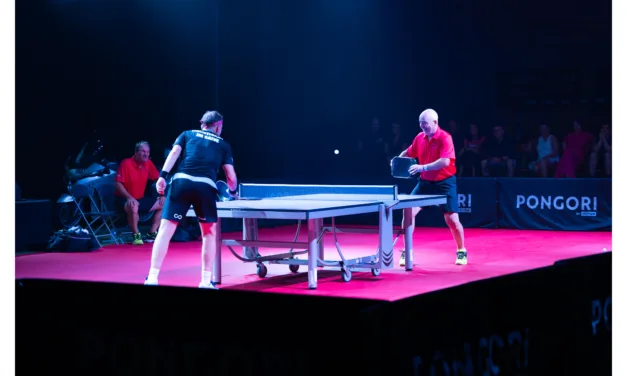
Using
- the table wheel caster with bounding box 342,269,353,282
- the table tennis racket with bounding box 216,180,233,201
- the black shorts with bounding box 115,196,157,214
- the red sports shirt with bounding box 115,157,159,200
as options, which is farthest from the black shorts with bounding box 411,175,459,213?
the black shorts with bounding box 115,196,157,214

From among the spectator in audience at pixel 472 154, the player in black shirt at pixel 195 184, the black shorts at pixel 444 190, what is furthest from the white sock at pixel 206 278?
the spectator in audience at pixel 472 154

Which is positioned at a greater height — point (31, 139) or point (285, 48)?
point (285, 48)

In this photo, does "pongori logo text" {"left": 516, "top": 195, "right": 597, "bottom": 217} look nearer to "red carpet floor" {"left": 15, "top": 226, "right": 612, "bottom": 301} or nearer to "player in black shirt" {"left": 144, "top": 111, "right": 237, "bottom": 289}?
"red carpet floor" {"left": 15, "top": 226, "right": 612, "bottom": 301}

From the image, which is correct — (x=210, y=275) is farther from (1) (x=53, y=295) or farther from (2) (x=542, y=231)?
(2) (x=542, y=231)

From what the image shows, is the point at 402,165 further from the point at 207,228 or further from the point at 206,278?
the point at 206,278

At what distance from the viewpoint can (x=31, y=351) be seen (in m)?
3.89

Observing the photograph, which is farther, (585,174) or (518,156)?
(518,156)

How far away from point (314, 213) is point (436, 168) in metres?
2.31

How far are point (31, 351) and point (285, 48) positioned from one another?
1496 centimetres

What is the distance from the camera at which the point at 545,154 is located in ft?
52.3

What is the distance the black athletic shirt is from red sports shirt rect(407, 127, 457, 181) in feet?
8.52

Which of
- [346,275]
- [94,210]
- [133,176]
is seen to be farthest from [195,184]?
[94,210]

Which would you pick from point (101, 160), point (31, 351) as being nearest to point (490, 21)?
point (101, 160)

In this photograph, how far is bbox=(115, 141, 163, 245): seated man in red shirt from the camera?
12.7 metres
